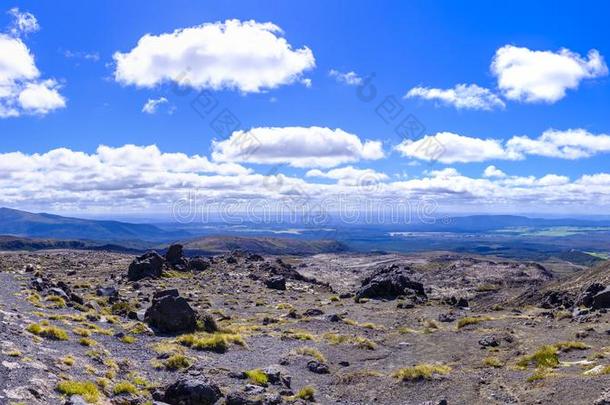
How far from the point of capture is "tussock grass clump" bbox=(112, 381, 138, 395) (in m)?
20.6

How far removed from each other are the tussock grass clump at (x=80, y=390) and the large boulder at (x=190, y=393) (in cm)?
285

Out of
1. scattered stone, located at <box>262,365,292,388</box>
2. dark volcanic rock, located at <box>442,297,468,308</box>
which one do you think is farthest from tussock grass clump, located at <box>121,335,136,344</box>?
dark volcanic rock, located at <box>442,297,468,308</box>

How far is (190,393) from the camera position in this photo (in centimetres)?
2044

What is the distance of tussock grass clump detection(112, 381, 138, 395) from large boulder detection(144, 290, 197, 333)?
14.5m

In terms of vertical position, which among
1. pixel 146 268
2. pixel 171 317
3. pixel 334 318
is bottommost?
pixel 334 318

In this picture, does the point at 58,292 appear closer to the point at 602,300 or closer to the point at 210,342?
the point at 210,342

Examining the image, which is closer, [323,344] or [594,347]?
[594,347]

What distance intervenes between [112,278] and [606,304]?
5882cm

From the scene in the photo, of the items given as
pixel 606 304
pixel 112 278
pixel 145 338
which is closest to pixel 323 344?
pixel 145 338

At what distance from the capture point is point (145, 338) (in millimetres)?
32906

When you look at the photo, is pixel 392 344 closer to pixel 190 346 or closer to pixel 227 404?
pixel 190 346

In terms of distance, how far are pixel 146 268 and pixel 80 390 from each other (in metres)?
54.1

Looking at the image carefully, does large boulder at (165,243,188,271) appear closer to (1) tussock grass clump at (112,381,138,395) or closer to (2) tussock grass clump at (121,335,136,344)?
(2) tussock grass clump at (121,335,136,344)

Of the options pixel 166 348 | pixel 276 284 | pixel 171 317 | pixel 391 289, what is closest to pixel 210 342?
pixel 166 348
